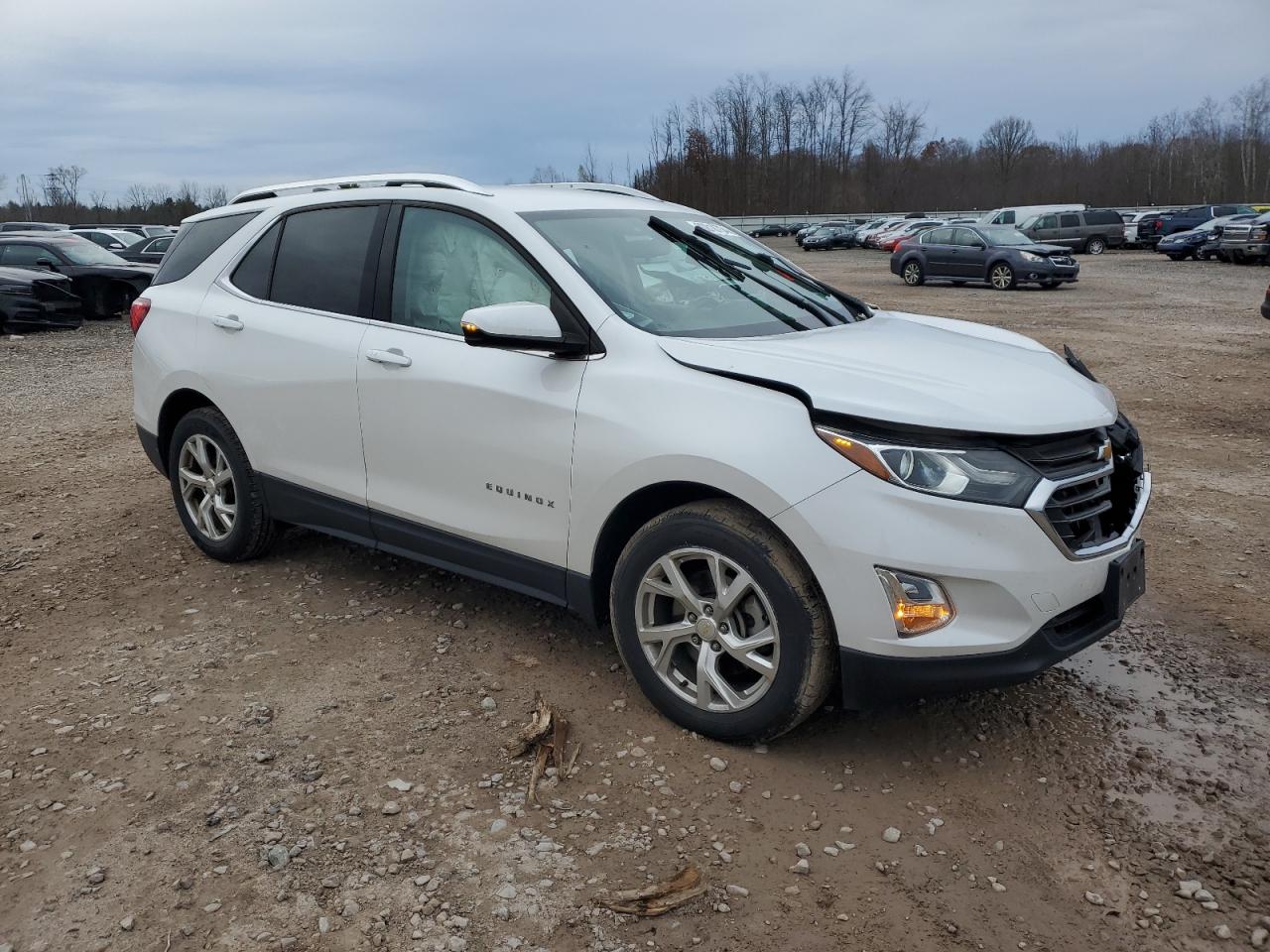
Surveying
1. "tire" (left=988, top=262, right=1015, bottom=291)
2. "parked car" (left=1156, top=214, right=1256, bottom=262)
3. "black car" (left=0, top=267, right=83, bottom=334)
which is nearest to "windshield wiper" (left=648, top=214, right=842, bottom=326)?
"black car" (left=0, top=267, right=83, bottom=334)

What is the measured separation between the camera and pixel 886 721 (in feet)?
12.0

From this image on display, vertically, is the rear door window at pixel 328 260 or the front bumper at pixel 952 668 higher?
the rear door window at pixel 328 260

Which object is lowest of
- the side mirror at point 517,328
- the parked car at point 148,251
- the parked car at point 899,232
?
the side mirror at point 517,328

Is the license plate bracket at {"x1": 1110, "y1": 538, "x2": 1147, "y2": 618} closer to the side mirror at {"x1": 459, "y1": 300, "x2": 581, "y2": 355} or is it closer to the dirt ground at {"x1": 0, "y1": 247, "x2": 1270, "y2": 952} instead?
the dirt ground at {"x1": 0, "y1": 247, "x2": 1270, "y2": 952}

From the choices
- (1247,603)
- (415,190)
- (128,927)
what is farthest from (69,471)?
(1247,603)

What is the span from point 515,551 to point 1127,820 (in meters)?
2.18

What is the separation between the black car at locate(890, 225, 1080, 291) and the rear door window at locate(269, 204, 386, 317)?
70.3 ft

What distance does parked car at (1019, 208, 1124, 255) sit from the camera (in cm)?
3519

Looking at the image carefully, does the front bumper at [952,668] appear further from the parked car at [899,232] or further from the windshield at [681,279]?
the parked car at [899,232]

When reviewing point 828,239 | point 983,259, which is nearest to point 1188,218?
point 828,239

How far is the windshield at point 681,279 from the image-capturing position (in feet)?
12.3

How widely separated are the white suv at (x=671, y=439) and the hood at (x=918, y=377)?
0.5 inches

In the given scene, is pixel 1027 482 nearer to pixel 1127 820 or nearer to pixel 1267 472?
pixel 1127 820

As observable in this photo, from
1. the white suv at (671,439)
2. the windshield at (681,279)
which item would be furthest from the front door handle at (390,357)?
the windshield at (681,279)
